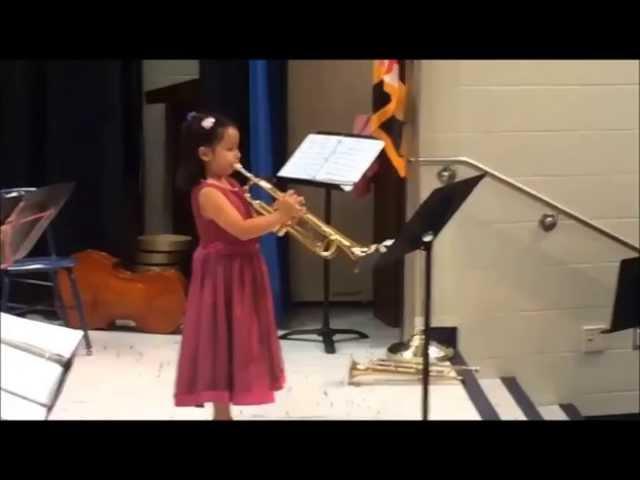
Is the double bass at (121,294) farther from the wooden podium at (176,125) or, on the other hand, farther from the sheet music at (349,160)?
the sheet music at (349,160)

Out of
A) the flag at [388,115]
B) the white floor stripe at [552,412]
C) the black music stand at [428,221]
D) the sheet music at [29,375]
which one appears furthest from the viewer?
the white floor stripe at [552,412]

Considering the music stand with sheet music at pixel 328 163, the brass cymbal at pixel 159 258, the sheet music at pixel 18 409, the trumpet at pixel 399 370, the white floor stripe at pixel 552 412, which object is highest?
the music stand with sheet music at pixel 328 163

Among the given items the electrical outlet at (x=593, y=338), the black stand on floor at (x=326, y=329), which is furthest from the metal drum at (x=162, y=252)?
the electrical outlet at (x=593, y=338)

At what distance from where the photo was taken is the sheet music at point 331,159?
1.61 meters

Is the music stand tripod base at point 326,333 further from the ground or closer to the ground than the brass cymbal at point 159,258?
closer to the ground

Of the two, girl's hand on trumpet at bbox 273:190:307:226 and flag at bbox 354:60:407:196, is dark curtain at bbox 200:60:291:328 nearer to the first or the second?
girl's hand on trumpet at bbox 273:190:307:226

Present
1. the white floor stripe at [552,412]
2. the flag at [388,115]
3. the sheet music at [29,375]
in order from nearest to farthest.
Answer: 1. the sheet music at [29,375]
2. the flag at [388,115]
3. the white floor stripe at [552,412]

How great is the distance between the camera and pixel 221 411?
162 cm

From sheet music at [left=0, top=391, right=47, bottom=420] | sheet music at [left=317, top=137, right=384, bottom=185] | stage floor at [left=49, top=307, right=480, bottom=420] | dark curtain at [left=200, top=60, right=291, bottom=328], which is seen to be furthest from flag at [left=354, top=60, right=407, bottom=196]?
sheet music at [left=0, top=391, right=47, bottom=420]

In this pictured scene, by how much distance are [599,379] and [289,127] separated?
0.78 metres

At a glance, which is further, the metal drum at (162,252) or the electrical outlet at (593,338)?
the electrical outlet at (593,338)

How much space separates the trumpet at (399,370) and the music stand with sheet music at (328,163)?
0.52 feet
